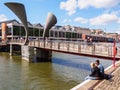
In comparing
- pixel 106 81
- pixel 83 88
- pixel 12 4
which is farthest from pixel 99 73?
pixel 12 4

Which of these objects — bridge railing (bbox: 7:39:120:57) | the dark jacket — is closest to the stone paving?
the dark jacket

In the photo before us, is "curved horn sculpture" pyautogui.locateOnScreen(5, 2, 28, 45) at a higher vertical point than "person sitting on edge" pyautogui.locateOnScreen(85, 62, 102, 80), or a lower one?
higher

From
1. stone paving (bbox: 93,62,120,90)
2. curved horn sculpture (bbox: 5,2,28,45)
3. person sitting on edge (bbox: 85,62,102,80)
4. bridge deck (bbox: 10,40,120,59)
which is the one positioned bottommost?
stone paving (bbox: 93,62,120,90)

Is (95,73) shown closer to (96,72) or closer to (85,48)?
(96,72)

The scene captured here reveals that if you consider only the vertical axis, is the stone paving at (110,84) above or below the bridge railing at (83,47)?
below

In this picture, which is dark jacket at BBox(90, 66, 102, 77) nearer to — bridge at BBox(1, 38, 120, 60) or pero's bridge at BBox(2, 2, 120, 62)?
bridge at BBox(1, 38, 120, 60)

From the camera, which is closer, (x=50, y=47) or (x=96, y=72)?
(x=96, y=72)

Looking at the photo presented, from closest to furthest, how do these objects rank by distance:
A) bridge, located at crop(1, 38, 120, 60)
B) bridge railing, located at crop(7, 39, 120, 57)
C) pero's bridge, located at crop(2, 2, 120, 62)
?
bridge, located at crop(1, 38, 120, 60)
bridge railing, located at crop(7, 39, 120, 57)
pero's bridge, located at crop(2, 2, 120, 62)

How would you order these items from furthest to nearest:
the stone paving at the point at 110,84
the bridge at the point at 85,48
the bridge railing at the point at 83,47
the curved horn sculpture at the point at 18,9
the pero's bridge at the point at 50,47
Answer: the curved horn sculpture at the point at 18,9, the pero's bridge at the point at 50,47, the bridge railing at the point at 83,47, the bridge at the point at 85,48, the stone paving at the point at 110,84

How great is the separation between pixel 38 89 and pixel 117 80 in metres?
10.1

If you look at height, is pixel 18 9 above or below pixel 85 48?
above

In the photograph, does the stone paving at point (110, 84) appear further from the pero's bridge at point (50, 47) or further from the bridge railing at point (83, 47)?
the bridge railing at point (83, 47)

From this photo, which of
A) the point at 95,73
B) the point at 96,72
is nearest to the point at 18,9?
the point at 95,73

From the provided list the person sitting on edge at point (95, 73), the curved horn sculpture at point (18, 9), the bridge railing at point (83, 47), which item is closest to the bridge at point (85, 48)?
the bridge railing at point (83, 47)
